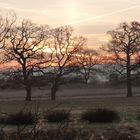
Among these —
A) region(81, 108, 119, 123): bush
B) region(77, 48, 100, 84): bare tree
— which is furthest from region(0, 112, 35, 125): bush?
region(77, 48, 100, 84): bare tree

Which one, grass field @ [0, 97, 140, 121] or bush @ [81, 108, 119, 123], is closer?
bush @ [81, 108, 119, 123]

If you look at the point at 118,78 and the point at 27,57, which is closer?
the point at 27,57

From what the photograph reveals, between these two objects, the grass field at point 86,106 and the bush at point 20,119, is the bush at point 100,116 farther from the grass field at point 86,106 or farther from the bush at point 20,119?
the bush at point 20,119

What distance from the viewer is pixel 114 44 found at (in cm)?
9375

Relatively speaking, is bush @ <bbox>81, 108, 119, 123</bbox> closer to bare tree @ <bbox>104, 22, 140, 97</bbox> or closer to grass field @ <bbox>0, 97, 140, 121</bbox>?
grass field @ <bbox>0, 97, 140, 121</bbox>

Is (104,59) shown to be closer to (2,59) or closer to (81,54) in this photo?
(81,54)

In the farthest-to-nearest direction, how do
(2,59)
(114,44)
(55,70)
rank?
(114,44)
(55,70)
(2,59)

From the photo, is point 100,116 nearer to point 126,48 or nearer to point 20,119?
point 20,119

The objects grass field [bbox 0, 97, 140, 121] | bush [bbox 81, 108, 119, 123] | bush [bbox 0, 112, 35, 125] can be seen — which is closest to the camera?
bush [bbox 0, 112, 35, 125]

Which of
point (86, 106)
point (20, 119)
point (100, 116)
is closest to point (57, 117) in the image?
→ point (100, 116)

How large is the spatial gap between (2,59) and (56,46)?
1416 cm

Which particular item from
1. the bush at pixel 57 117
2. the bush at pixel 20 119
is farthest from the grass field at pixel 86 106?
the bush at pixel 20 119

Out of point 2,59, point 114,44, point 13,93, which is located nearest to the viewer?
point 2,59

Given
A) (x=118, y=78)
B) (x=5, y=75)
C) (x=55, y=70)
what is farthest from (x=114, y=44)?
(x=5, y=75)
